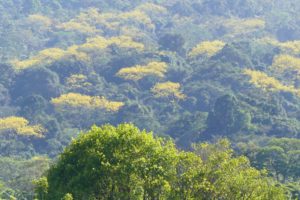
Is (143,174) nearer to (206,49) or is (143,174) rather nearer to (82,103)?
(82,103)

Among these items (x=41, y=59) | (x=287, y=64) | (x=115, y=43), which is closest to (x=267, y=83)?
(x=287, y=64)

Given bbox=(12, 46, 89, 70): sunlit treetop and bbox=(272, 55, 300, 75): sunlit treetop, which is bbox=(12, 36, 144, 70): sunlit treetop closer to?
bbox=(12, 46, 89, 70): sunlit treetop

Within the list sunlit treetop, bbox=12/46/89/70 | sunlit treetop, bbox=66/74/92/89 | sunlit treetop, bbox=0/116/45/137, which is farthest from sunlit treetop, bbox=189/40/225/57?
sunlit treetop, bbox=0/116/45/137

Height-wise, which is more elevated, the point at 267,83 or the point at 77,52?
the point at 267,83

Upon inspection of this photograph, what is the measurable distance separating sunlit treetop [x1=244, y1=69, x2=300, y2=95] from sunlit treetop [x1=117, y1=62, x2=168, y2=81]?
18.6 metres

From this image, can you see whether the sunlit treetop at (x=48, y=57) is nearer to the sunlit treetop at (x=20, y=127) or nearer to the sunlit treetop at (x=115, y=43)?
the sunlit treetop at (x=115, y=43)

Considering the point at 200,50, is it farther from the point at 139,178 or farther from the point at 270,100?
the point at 139,178

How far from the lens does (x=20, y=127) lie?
434ft

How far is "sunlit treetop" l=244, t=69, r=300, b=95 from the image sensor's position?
5551 inches

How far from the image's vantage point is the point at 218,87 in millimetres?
144875

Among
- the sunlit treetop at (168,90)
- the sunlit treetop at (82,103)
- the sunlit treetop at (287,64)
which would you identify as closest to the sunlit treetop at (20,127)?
the sunlit treetop at (82,103)

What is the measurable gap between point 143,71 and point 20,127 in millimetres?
32778

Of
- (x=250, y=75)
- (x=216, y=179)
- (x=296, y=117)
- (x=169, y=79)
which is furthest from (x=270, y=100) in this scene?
(x=216, y=179)

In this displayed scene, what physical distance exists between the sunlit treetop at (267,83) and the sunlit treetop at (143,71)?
732 inches
